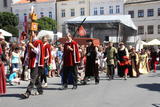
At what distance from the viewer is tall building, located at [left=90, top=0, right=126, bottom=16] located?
65188 mm

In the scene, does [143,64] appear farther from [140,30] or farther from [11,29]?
[140,30]

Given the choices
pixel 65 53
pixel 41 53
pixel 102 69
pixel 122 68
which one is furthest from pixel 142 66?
pixel 41 53

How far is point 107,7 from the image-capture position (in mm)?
66438

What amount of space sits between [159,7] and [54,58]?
4729cm

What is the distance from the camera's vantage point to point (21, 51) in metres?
16.0

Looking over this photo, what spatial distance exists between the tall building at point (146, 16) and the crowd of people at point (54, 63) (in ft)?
136

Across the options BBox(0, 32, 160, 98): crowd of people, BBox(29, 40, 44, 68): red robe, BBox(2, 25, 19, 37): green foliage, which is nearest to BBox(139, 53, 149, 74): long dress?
BBox(0, 32, 160, 98): crowd of people

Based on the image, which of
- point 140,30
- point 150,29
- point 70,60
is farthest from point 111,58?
point 140,30

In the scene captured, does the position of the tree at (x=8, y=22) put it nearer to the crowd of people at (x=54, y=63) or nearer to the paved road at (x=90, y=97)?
the crowd of people at (x=54, y=63)

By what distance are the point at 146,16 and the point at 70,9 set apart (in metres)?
13.9

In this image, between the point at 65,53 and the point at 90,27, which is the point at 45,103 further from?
the point at 90,27

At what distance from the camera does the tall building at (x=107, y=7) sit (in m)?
65.2

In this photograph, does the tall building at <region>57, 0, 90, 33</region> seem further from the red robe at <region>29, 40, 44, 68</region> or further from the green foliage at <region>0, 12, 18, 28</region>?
the red robe at <region>29, 40, 44, 68</region>

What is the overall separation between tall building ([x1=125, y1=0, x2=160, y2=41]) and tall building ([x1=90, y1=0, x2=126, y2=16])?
1.20m
